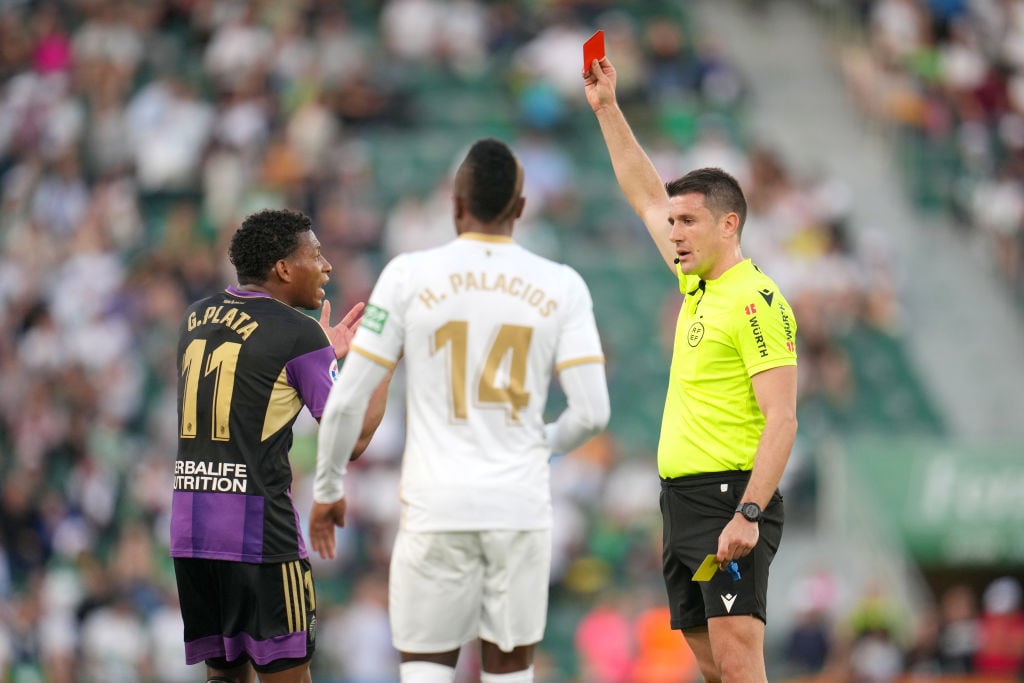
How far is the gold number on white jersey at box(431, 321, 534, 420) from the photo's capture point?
636 cm

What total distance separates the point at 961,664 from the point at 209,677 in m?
10.2

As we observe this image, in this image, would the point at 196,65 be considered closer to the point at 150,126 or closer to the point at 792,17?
the point at 150,126

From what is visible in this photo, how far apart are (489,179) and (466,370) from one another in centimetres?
76

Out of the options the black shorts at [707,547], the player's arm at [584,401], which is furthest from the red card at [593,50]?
the black shorts at [707,547]

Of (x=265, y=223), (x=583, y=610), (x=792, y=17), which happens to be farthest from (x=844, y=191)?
(x=265, y=223)

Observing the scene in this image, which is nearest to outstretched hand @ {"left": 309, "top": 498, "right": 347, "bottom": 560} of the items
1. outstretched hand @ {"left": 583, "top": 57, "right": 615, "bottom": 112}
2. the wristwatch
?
the wristwatch

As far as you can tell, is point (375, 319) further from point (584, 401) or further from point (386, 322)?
point (584, 401)

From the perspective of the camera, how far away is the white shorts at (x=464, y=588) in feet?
20.9

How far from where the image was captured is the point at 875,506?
54.0ft

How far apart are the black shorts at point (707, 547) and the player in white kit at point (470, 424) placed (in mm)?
737

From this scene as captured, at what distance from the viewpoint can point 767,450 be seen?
6.65 metres

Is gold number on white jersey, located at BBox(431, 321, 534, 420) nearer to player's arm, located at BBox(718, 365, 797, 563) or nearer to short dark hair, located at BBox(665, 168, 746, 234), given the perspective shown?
player's arm, located at BBox(718, 365, 797, 563)

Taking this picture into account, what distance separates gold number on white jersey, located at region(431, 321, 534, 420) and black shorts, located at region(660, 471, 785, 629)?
3.24 ft

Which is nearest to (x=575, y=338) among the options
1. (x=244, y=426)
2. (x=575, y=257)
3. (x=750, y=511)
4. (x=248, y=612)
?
(x=750, y=511)
